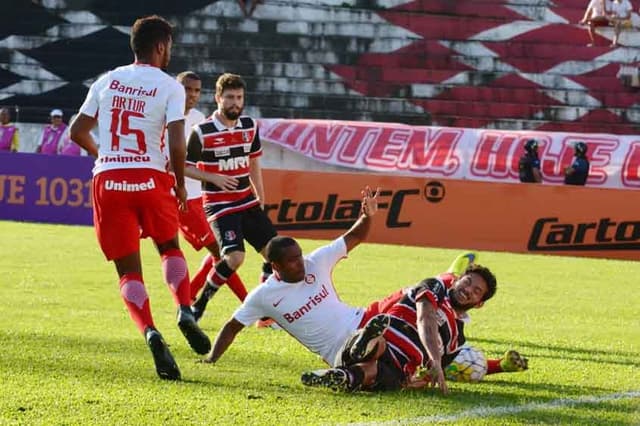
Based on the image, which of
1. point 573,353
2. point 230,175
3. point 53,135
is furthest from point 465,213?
point 573,353

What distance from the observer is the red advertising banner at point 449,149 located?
23750mm

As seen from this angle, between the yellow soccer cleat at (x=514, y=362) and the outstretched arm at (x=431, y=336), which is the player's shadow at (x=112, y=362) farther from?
the yellow soccer cleat at (x=514, y=362)

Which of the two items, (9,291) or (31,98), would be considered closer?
(9,291)

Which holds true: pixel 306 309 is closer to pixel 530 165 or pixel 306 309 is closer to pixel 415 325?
pixel 415 325

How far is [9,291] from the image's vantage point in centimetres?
1316

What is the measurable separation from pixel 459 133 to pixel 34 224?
7.33 m

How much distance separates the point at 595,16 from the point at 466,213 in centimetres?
913

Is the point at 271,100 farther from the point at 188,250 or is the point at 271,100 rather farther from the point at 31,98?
the point at 188,250

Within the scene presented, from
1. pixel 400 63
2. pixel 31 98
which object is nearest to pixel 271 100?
pixel 400 63

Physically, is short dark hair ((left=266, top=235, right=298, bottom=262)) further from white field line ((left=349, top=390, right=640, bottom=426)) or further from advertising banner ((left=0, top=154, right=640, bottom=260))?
advertising banner ((left=0, top=154, right=640, bottom=260))

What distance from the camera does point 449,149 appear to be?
2492cm

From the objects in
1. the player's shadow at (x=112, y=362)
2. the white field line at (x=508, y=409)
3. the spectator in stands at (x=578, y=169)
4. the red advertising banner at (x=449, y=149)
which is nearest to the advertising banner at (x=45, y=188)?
the red advertising banner at (x=449, y=149)

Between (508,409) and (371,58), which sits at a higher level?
(508,409)

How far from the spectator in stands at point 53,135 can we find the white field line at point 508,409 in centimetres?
2021
